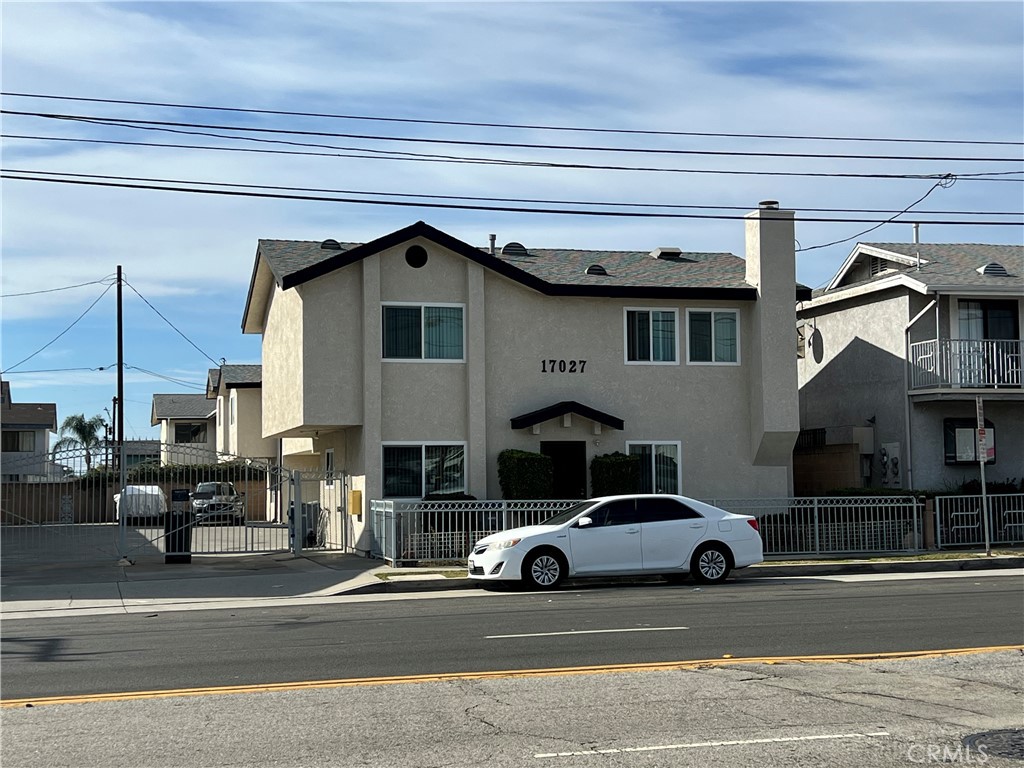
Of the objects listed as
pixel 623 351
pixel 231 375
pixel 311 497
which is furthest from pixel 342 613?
pixel 231 375

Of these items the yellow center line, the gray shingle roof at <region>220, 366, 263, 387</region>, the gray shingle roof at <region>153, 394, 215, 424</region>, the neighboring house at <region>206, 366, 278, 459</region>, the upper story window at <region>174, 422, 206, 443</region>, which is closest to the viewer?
the yellow center line

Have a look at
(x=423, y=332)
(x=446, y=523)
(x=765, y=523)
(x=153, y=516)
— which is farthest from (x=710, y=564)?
(x=153, y=516)

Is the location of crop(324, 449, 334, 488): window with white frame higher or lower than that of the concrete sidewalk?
higher

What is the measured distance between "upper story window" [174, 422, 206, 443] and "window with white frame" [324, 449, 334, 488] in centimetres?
3847

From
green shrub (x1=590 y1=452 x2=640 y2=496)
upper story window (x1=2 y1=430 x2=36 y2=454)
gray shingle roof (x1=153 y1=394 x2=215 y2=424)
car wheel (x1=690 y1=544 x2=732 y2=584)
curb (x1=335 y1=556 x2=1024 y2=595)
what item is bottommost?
curb (x1=335 y1=556 x2=1024 y2=595)

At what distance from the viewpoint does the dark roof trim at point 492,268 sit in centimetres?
2520

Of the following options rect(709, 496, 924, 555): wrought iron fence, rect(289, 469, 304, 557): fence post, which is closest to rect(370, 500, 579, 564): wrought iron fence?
rect(289, 469, 304, 557): fence post

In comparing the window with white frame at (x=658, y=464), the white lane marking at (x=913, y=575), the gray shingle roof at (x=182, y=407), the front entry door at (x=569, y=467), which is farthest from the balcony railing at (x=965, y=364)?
the gray shingle roof at (x=182, y=407)

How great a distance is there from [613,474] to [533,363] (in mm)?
3200

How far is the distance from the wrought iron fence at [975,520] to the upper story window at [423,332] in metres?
11.3

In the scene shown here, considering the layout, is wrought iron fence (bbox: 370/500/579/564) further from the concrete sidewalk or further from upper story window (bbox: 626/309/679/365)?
upper story window (bbox: 626/309/679/365)

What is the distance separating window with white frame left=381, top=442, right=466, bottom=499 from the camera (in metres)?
25.8

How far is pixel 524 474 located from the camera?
25469mm

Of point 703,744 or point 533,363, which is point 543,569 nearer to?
point 533,363
